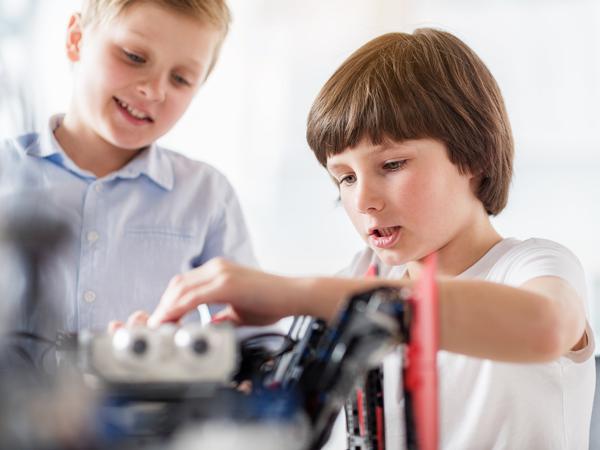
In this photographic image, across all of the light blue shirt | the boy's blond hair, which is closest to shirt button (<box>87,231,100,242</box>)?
the light blue shirt

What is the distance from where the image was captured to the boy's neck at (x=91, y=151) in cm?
119

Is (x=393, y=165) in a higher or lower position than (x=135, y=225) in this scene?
higher

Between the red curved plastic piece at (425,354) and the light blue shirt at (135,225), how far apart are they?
67 cm

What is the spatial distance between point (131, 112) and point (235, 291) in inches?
27.1

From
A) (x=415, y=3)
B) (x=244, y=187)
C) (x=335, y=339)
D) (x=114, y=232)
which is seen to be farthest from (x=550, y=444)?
(x=415, y=3)

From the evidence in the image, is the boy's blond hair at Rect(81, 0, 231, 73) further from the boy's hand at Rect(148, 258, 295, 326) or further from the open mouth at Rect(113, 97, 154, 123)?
the boy's hand at Rect(148, 258, 295, 326)

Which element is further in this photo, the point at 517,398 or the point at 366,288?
the point at 517,398

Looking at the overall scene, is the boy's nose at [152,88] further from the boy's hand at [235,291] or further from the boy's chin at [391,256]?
the boy's hand at [235,291]

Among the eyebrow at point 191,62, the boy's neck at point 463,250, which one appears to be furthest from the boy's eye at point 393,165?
the eyebrow at point 191,62

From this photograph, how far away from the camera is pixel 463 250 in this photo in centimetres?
101

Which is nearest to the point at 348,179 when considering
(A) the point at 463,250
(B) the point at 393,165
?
(B) the point at 393,165

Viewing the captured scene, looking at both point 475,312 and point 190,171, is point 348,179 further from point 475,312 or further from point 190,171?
point 475,312

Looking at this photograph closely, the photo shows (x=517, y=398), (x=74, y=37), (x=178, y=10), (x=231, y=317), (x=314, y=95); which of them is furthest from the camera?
(x=314, y=95)

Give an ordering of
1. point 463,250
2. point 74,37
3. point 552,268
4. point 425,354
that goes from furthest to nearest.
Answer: point 74,37
point 463,250
point 552,268
point 425,354
